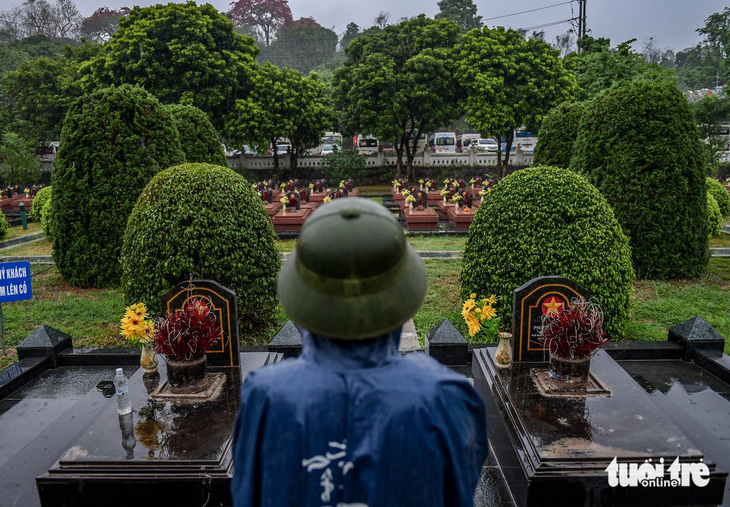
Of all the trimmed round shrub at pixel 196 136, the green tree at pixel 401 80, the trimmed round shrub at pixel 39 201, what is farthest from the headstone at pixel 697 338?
the green tree at pixel 401 80

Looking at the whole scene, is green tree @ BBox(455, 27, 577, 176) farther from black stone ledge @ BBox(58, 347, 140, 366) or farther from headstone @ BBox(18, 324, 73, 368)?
headstone @ BBox(18, 324, 73, 368)

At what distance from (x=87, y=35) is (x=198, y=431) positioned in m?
80.7

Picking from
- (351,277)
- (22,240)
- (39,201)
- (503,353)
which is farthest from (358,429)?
(39,201)

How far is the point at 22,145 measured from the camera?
25.9 metres

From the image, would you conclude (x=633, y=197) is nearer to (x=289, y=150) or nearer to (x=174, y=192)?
(x=174, y=192)

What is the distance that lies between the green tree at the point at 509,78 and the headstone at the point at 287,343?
2065 cm

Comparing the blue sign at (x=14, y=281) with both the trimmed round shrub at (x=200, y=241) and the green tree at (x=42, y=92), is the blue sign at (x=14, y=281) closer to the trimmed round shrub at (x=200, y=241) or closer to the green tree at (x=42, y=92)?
the trimmed round shrub at (x=200, y=241)

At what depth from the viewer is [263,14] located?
74.2 meters

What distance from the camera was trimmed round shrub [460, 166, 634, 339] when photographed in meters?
6.09

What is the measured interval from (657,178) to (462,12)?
48.3 meters

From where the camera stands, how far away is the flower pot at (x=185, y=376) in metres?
4.65

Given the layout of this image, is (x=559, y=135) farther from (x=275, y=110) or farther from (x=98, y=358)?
(x=275, y=110)

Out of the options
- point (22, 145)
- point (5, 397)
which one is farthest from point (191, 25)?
point (5, 397)

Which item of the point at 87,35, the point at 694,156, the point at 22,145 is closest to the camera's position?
the point at 694,156
